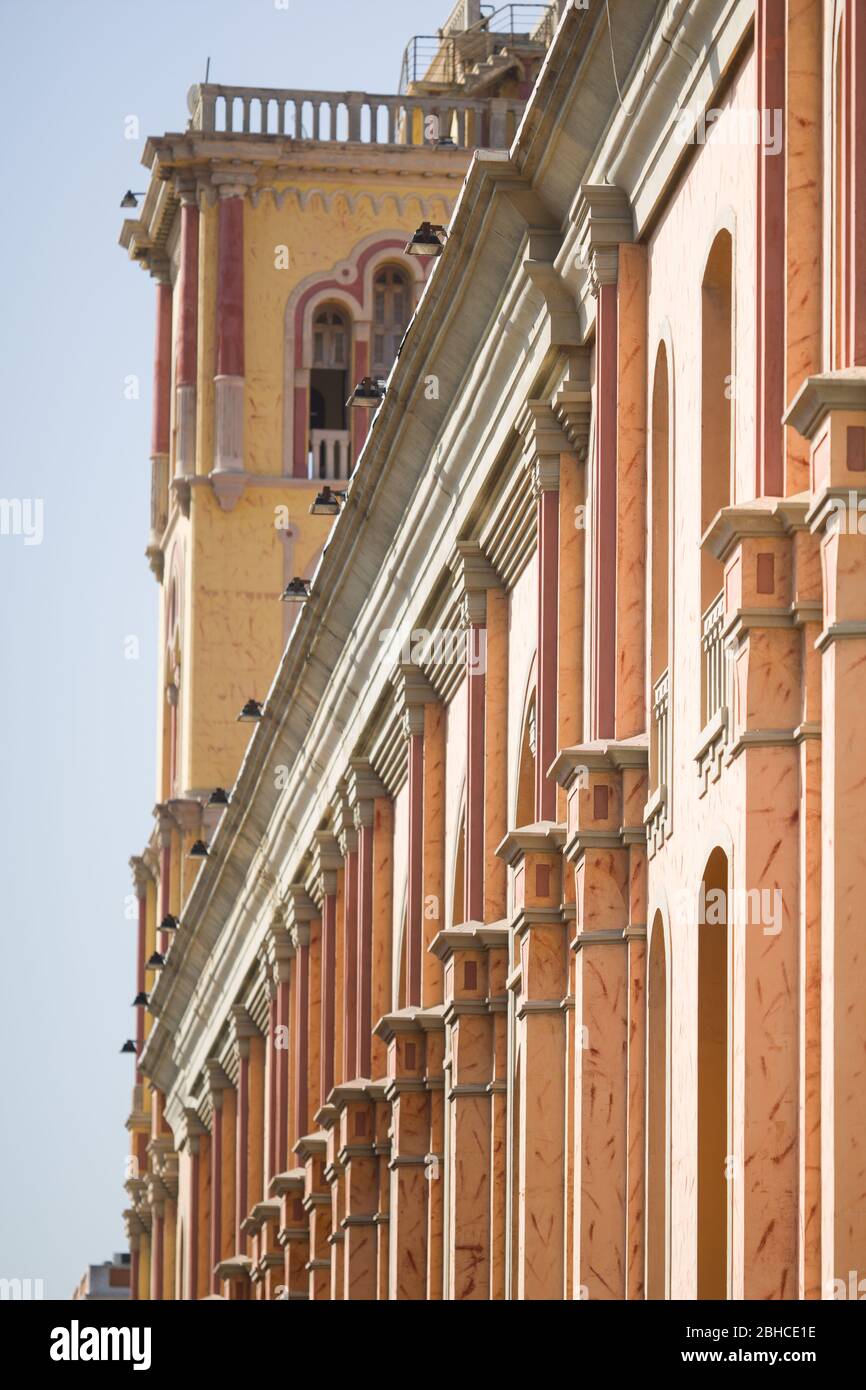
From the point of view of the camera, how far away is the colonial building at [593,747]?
1791 cm

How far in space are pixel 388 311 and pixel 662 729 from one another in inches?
1575

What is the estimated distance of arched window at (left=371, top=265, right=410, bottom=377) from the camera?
2422 inches

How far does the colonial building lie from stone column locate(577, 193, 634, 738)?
0.03 meters

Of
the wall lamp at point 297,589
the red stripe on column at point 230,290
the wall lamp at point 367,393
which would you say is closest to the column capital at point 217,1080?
the red stripe on column at point 230,290

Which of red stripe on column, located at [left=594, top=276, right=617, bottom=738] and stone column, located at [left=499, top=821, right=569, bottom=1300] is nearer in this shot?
red stripe on column, located at [left=594, top=276, right=617, bottom=738]

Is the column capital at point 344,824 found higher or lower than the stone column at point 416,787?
higher

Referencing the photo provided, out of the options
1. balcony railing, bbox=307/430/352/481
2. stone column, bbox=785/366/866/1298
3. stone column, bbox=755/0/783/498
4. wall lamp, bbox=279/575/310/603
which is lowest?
stone column, bbox=785/366/866/1298

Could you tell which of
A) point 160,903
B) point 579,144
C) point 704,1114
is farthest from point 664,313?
point 160,903

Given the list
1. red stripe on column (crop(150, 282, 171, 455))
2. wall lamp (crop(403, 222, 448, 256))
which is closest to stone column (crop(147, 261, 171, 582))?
red stripe on column (crop(150, 282, 171, 455))

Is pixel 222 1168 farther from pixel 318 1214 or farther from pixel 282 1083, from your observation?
pixel 318 1214

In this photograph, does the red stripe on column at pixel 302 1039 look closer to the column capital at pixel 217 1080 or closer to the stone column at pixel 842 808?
the column capital at pixel 217 1080

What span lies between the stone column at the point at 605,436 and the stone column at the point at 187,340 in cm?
3592

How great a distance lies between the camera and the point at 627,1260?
76.0 ft

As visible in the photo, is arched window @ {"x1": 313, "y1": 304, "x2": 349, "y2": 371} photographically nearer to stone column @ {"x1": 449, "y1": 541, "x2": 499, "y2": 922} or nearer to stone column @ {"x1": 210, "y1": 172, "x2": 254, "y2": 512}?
stone column @ {"x1": 210, "y1": 172, "x2": 254, "y2": 512}
